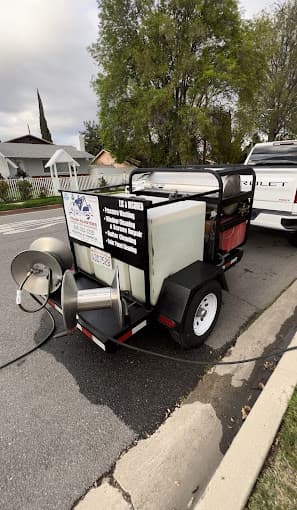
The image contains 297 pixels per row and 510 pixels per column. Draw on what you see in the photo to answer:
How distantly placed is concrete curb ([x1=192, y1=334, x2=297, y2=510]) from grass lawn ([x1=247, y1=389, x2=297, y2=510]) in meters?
0.04

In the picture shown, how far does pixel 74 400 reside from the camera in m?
2.09

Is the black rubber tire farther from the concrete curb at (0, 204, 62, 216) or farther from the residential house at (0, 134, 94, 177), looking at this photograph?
the residential house at (0, 134, 94, 177)

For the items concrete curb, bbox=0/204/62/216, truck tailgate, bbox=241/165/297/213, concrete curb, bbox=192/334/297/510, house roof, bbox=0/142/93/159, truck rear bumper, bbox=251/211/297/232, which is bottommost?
concrete curb, bbox=0/204/62/216

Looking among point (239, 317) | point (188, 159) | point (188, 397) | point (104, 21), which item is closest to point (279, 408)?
point (188, 397)

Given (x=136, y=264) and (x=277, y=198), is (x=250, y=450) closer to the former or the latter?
(x=136, y=264)

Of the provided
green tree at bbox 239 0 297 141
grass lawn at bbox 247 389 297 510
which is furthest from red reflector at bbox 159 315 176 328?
green tree at bbox 239 0 297 141

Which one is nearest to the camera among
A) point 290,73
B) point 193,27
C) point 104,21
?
point 193,27

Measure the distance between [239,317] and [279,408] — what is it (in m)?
1.31

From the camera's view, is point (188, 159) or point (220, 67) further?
point (188, 159)

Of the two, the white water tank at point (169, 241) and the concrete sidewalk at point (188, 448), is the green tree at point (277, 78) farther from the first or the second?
the concrete sidewalk at point (188, 448)

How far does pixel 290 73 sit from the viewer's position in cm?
1697

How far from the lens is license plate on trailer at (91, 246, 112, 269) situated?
101 inches

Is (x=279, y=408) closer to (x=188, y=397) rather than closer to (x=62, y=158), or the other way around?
(x=188, y=397)

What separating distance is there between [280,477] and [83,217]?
8.46 ft
